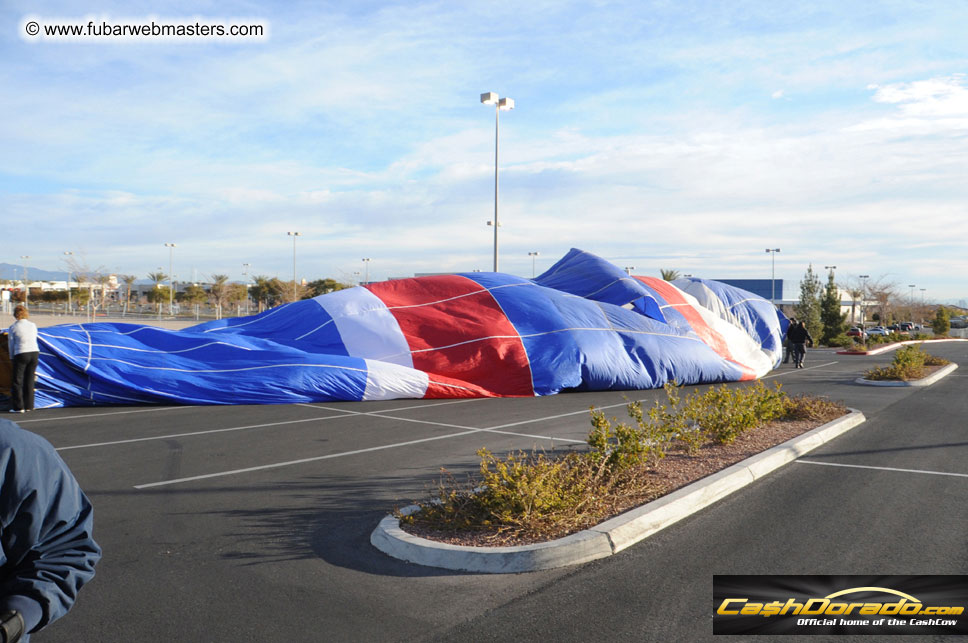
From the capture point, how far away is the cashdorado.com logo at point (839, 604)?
4.40 metres

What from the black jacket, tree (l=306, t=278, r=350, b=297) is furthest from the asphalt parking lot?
tree (l=306, t=278, r=350, b=297)

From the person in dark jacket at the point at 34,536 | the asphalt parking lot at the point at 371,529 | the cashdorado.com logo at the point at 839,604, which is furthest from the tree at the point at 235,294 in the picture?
the person in dark jacket at the point at 34,536

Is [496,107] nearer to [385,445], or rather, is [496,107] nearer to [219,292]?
[385,445]

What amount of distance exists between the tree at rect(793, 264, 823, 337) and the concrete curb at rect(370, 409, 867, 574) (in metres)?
34.9

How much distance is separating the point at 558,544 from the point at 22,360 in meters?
11.2

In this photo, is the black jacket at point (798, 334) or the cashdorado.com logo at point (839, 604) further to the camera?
the black jacket at point (798, 334)

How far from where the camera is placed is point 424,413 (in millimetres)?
13242

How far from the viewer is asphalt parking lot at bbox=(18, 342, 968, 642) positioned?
4.33 metres

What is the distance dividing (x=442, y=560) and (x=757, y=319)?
21.6 meters

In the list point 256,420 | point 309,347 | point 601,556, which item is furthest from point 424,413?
point 601,556

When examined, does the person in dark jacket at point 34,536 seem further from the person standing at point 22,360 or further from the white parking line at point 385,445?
the person standing at point 22,360

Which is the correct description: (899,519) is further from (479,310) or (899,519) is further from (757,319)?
(757,319)

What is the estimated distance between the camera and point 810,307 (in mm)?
38844

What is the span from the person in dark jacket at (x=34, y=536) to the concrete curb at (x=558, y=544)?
3341 mm
